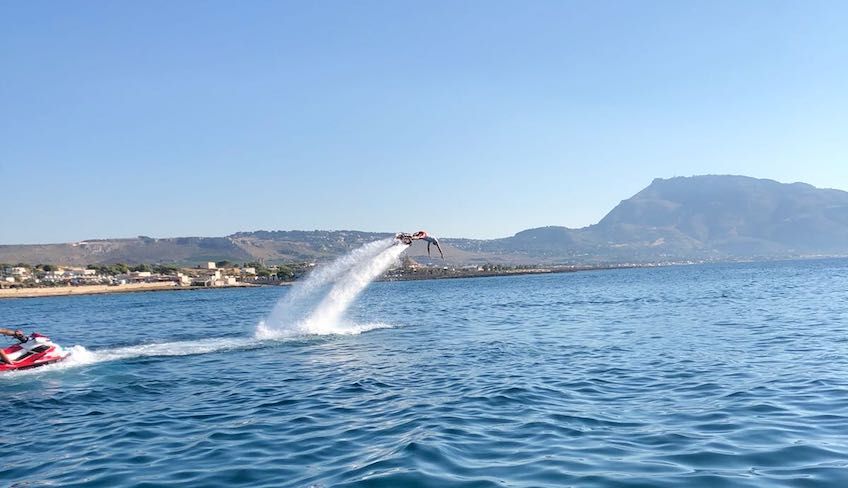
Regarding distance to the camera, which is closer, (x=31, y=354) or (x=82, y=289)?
(x=31, y=354)

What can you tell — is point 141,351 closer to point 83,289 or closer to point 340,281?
point 340,281

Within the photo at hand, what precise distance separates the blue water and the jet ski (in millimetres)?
1177

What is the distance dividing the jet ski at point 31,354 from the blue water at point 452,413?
1.18 metres

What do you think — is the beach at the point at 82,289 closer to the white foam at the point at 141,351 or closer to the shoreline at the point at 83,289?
the shoreline at the point at 83,289

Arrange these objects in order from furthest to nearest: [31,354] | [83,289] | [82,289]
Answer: [83,289] < [82,289] < [31,354]

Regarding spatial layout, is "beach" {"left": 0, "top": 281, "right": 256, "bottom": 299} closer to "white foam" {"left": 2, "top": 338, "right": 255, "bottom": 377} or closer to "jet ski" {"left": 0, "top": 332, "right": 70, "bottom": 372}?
"white foam" {"left": 2, "top": 338, "right": 255, "bottom": 377}

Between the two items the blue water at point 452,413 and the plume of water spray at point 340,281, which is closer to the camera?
the blue water at point 452,413

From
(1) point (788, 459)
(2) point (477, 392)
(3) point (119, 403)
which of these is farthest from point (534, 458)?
(3) point (119, 403)

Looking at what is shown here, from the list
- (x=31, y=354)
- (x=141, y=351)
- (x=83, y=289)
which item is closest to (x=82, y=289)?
(x=83, y=289)

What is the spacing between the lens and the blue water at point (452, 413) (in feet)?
42.6

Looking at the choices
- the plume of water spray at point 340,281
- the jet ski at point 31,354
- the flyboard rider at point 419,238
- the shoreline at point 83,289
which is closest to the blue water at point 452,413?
the jet ski at point 31,354

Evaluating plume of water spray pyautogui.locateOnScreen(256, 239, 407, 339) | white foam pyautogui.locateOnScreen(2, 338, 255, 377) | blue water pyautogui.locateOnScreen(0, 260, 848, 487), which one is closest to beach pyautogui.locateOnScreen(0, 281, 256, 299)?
plume of water spray pyautogui.locateOnScreen(256, 239, 407, 339)

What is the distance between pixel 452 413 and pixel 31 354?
22445 millimetres

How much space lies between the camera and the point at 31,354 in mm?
31031
